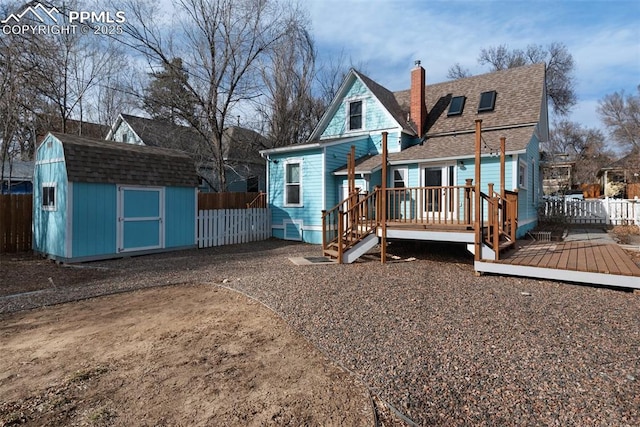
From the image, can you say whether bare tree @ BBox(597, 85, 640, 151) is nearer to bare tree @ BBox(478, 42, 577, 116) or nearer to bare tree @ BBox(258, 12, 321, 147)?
bare tree @ BBox(478, 42, 577, 116)

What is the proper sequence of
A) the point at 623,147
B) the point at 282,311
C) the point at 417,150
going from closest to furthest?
the point at 282,311 → the point at 417,150 → the point at 623,147

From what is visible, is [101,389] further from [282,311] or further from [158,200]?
[158,200]

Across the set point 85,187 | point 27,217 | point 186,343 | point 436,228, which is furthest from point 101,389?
point 27,217

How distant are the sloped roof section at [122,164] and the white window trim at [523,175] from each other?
412 inches

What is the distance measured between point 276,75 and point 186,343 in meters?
18.9

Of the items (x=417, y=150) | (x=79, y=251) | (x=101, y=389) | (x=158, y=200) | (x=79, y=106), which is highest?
(x=79, y=106)

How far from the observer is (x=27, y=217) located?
10.5m

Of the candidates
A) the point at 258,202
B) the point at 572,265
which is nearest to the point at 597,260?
the point at 572,265

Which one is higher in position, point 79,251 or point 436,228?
point 436,228

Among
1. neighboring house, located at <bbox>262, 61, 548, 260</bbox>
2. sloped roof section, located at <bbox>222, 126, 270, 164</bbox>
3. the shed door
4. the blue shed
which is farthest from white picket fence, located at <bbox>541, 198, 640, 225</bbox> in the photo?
the shed door

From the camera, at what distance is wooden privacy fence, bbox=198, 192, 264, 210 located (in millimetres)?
14406

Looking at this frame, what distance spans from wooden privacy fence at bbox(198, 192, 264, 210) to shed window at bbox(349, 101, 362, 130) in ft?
18.2

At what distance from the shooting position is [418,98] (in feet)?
49.9

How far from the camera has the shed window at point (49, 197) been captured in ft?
30.2
